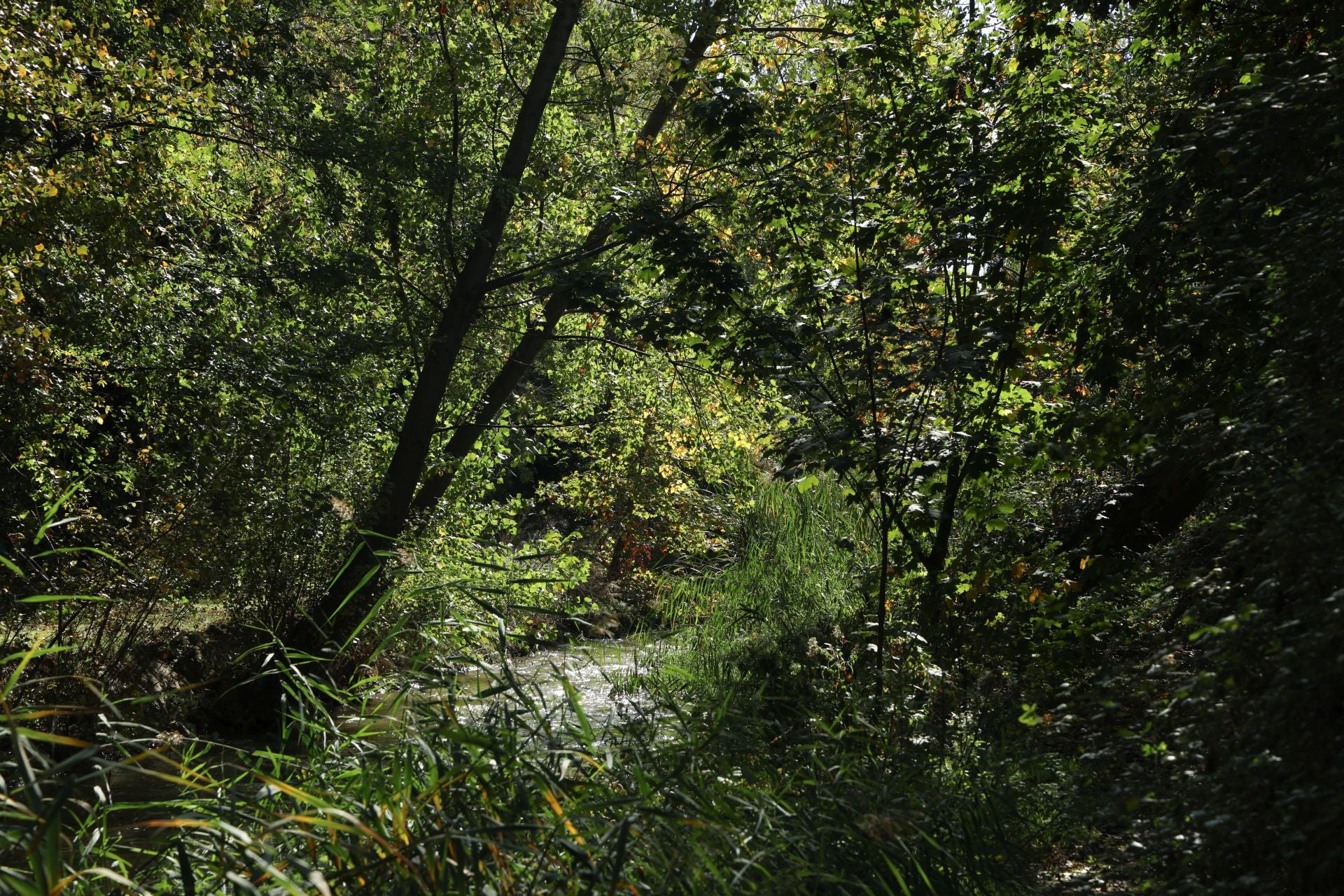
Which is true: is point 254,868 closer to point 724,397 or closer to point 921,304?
point 921,304

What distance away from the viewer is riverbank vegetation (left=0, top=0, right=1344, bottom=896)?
2.88 metres

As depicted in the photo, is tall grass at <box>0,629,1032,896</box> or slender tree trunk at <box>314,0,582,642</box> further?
slender tree trunk at <box>314,0,582,642</box>

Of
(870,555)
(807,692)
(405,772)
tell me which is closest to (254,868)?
(405,772)

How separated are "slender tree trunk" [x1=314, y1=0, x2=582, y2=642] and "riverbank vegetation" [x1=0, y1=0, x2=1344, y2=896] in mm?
41

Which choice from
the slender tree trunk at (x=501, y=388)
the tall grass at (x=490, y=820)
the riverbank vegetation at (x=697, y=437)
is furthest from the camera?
the slender tree trunk at (x=501, y=388)

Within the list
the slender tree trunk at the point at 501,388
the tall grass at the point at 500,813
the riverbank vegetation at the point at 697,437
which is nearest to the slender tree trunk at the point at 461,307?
the riverbank vegetation at the point at 697,437

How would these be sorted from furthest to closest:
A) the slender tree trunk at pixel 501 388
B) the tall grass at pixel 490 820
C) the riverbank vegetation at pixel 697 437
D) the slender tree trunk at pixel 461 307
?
the slender tree trunk at pixel 501 388 < the slender tree trunk at pixel 461 307 < the riverbank vegetation at pixel 697 437 < the tall grass at pixel 490 820

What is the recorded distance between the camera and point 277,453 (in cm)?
871

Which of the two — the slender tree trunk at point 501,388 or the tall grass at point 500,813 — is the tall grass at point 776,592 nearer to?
the slender tree trunk at point 501,388

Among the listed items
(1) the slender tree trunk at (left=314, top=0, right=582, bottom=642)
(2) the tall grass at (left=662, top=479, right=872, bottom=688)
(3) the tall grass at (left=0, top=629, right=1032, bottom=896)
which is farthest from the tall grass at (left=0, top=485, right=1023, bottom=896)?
(1) the slender tree trunk at (left=314, top=0, right=582, bottom=642)

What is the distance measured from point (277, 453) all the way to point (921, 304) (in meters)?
5.22

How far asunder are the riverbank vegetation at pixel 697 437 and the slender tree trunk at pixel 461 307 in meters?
0.04

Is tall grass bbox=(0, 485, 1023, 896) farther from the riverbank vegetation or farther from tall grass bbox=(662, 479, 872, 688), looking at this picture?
tall grass bbox=(662, 479, 872, 688)

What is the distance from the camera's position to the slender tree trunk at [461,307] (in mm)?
9172
